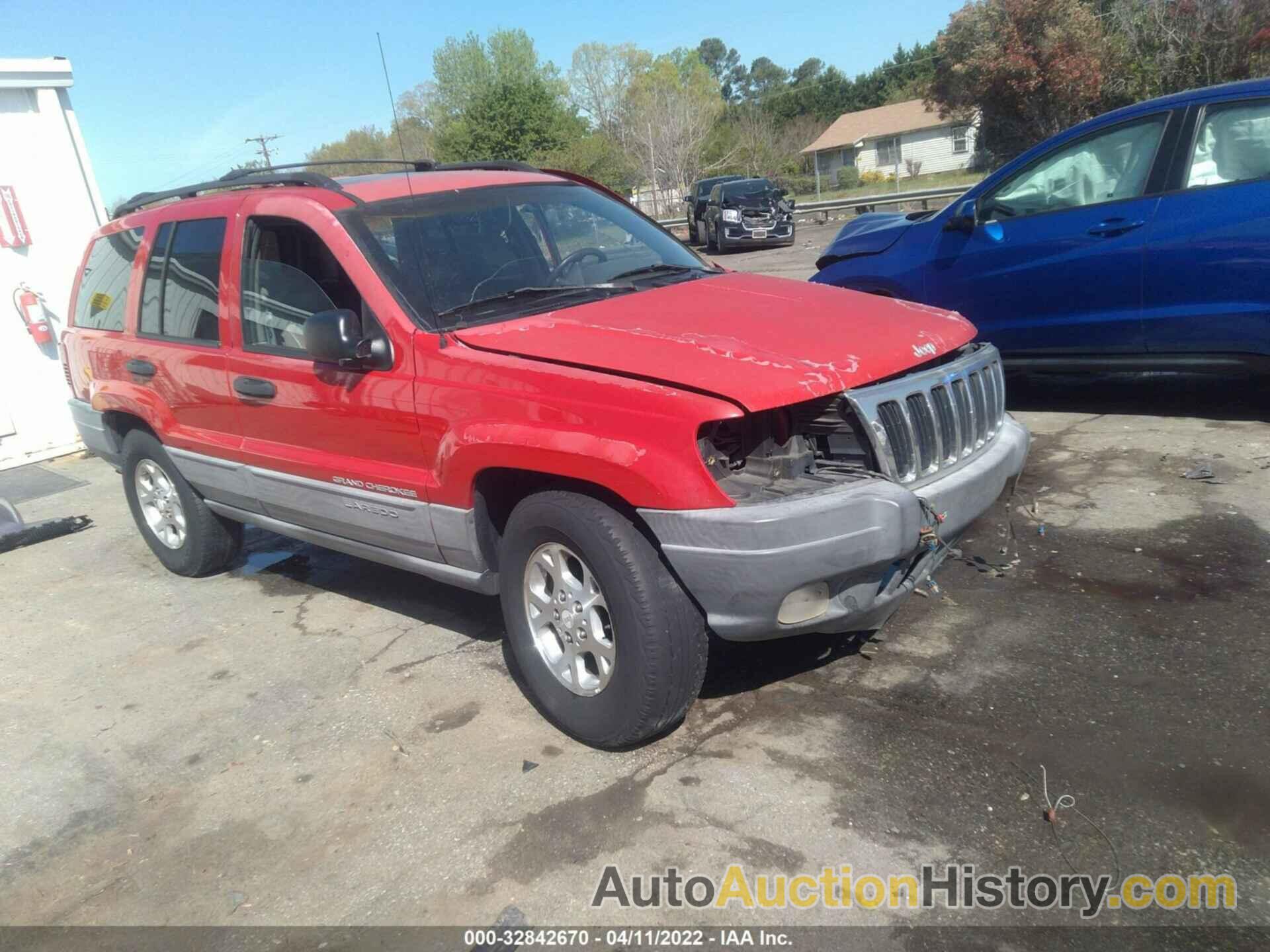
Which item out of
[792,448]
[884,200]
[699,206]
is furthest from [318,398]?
[884,200]

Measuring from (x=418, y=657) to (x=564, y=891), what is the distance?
1.75 meters

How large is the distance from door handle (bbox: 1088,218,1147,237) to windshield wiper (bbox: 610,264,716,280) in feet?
8.88

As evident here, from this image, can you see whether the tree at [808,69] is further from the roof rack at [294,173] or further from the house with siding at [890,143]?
the roof rack at [294,173]

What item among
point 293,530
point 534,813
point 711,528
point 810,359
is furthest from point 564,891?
point 293,530

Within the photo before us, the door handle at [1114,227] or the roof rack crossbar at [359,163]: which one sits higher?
the roof rack crossbar at [359,163]

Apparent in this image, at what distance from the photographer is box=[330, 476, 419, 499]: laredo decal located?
3684mm

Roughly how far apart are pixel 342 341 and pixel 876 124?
60016mm

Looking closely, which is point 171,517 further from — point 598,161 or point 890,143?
point 890,143

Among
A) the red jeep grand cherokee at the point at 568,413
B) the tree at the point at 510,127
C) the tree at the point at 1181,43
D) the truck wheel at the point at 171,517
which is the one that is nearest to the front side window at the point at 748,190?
the tree at the point at 1181,43

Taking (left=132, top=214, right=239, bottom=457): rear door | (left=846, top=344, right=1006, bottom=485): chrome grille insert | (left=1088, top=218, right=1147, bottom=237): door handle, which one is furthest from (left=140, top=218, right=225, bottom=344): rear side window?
(left=1088, top=218, right=1147, bottom=237): door handle

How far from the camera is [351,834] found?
10.0 feet

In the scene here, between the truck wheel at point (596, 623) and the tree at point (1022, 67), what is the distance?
29742 mm
